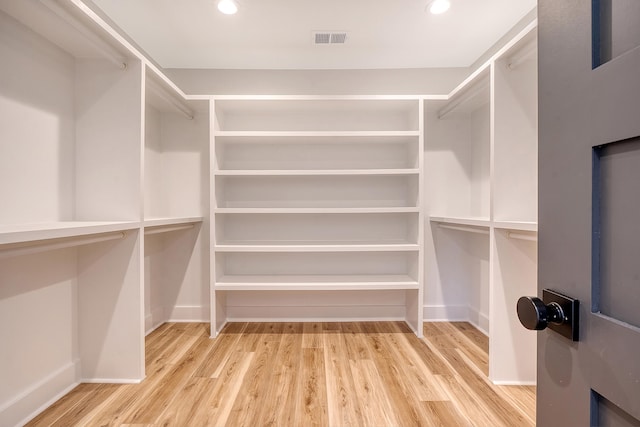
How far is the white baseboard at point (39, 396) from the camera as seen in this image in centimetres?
128

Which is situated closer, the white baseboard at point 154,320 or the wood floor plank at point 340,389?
the wood floor plank at point 340,389

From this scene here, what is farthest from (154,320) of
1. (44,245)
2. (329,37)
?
(329,37)

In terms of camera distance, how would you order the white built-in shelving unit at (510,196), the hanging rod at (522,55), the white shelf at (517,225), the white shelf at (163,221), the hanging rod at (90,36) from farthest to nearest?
the white shelf at (163,221)
the white built-in shelving unit at (510,196)
the hanging rod at (522,55)
the white shelf at (517,225)
the hanging rod at (90,36)

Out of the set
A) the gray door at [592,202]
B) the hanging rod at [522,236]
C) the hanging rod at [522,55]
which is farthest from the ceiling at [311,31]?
the gray door at [592,202]

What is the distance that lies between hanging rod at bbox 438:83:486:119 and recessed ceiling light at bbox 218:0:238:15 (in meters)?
1.62

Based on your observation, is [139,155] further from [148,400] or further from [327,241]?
[327,241]

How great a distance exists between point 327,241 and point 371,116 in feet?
3.72

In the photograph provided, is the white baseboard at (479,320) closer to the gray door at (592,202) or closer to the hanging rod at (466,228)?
the hanging rod at (466,228)

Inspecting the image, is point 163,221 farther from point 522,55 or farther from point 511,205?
point 522,55

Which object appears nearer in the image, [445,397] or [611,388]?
[611,388]

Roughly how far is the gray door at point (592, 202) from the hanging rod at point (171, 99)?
6.84ft

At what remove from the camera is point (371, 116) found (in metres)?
2.57

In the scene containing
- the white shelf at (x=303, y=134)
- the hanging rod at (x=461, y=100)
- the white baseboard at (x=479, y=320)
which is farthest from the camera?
the white baseboard at (x=479, y=320)

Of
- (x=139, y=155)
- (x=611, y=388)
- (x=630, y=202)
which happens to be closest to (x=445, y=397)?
(x=611, y=388)
